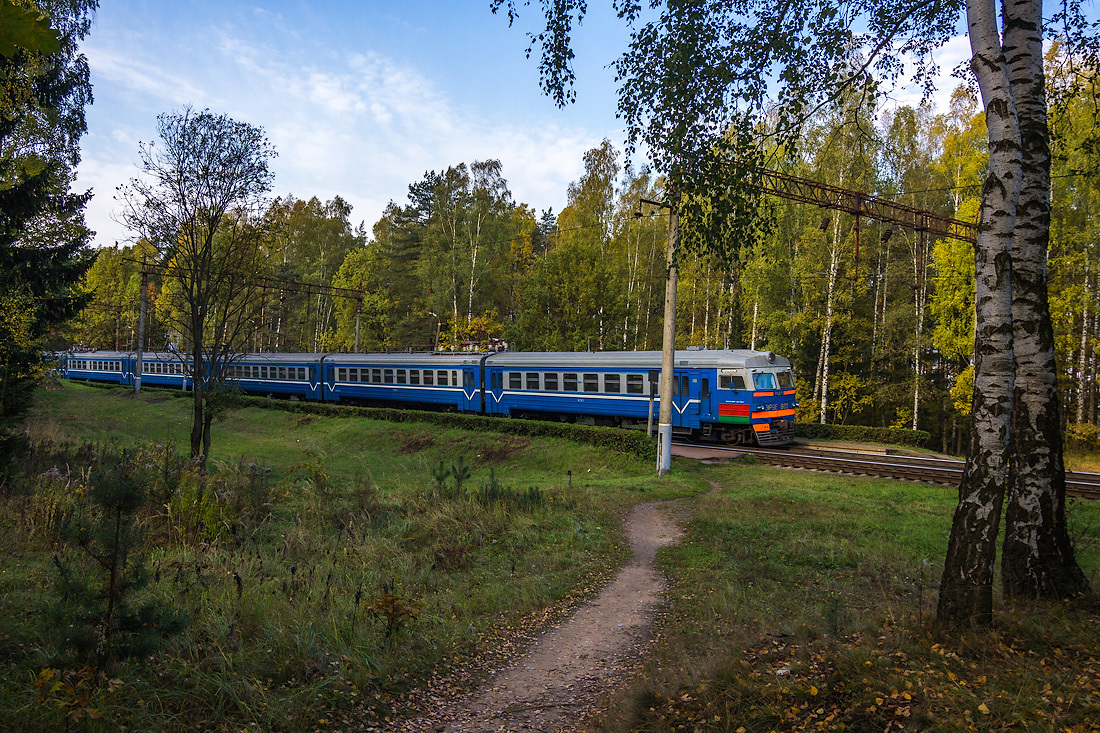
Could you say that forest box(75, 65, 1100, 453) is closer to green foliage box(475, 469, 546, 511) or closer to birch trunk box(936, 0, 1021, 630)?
birch trunk box(936, 0, 1021, 630)

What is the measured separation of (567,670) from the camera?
17.6 ft

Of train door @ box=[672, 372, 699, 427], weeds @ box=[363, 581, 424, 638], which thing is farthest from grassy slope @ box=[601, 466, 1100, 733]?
train door @ box=[672, 372, 699, 427]

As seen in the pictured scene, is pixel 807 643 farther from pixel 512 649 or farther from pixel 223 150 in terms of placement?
pixel 223 150

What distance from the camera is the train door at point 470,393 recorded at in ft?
85.6

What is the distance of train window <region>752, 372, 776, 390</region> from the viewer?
1908cm

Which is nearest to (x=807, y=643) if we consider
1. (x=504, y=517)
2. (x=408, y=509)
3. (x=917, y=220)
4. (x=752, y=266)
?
(x=504, y=517)

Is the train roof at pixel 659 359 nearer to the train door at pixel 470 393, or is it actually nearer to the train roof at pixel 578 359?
the train roof at pixel 578 359

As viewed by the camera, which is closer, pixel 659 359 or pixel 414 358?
pixel 659 359

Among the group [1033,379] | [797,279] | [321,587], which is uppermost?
[797,279]

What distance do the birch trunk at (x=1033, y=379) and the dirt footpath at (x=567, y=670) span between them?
3.29 meters

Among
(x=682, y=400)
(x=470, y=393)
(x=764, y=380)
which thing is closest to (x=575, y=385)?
(x=682, y=400)

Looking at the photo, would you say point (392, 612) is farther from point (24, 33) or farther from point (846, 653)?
point (24, 33)

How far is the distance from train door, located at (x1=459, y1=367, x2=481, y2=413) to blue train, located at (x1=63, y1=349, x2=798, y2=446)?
4 centimetres

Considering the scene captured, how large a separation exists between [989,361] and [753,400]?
50.1 ft
